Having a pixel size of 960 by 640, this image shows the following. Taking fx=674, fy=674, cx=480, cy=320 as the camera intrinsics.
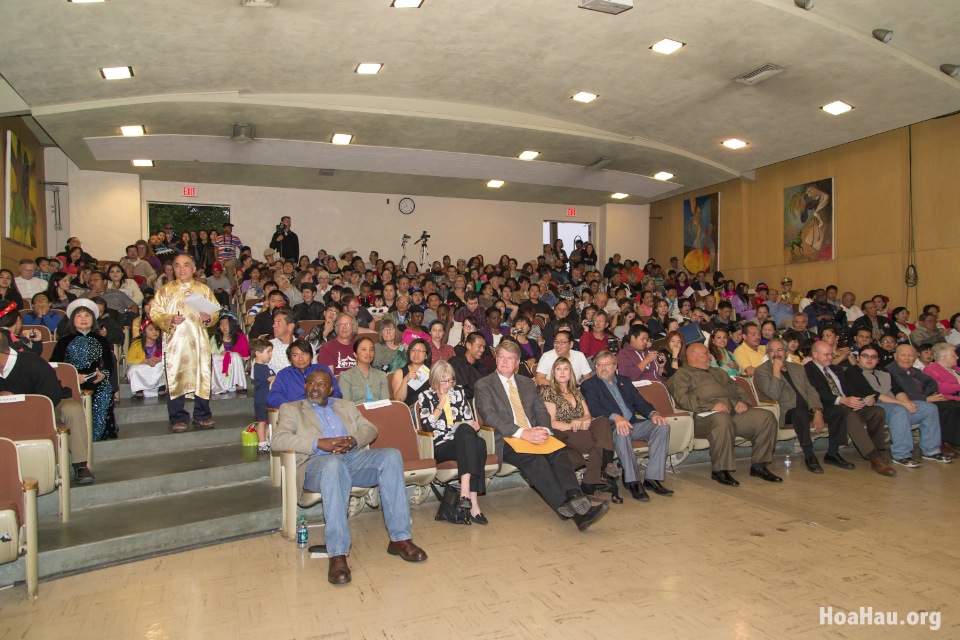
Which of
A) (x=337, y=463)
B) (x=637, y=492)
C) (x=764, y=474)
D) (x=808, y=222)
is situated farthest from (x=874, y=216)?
(x=337, y=463)

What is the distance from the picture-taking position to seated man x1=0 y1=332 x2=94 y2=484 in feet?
13.2

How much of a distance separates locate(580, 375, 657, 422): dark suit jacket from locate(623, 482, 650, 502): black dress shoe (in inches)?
20.7

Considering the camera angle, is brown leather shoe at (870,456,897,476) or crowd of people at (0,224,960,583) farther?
brown leather shoe at (870,456,897,476)

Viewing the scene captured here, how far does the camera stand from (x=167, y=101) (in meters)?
8.58

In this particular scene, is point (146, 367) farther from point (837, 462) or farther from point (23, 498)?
point (837, 462)

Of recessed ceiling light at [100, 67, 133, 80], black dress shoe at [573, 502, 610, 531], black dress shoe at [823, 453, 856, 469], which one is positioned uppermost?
recessed ceiling light at [100, 67, 133, 80]

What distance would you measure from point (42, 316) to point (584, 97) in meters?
6.85

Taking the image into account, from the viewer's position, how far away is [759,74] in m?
7.89

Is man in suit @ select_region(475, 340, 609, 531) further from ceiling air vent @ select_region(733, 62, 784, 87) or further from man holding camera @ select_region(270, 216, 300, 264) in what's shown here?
man holding camera @ select_region(270, 216, 300, 264)

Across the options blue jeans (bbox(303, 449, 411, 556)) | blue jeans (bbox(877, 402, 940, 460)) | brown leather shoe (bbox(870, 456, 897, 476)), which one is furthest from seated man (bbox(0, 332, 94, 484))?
blue jeans (bbox(877, 402, 940, 460))

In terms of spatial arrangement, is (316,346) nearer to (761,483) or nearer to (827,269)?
(761,483)

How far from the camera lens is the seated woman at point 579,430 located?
4.70 meters

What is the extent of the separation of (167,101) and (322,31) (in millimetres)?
2921

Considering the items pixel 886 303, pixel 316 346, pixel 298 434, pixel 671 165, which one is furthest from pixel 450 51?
pixel 886 303
